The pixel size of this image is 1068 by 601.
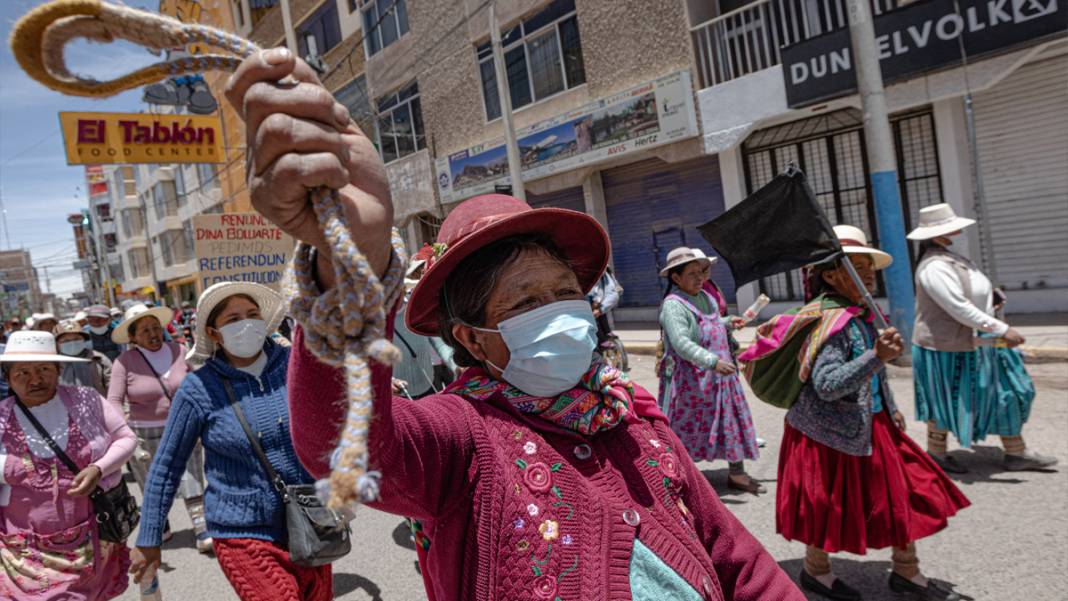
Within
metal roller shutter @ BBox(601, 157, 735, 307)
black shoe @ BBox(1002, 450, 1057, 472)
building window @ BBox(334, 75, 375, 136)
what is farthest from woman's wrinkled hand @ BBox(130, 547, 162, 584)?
building window @ BBox(334, 75, 375, 136)

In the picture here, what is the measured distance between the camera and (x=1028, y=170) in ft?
32.1

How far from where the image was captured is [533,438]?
1.59 metres

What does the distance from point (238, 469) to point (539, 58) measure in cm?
1405

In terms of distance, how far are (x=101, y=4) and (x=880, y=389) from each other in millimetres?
3733

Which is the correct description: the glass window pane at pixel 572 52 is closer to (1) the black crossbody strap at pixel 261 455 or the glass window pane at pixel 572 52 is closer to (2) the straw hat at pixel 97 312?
(2) the straw hat at pixel 97 312

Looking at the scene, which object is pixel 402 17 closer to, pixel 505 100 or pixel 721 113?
pixel 505 100

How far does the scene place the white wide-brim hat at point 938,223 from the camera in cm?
520

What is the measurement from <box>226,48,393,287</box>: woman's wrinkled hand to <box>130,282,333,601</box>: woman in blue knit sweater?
2313 millimetres

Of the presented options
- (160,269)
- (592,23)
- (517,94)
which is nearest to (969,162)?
(592,23)

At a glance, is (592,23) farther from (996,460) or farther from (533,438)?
(533,438)

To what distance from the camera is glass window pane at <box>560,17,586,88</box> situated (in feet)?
48.2

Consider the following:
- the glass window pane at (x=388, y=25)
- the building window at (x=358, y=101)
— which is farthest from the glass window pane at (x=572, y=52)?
the building window at (x=358, y=101)

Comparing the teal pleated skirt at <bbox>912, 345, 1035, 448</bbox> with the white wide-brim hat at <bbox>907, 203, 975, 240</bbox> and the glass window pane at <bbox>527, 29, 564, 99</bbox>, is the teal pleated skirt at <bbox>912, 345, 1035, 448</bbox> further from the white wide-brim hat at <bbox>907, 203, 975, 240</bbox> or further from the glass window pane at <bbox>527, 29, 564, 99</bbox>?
the glass window pane at <bbox>527, 29, 564, 99</bbox>

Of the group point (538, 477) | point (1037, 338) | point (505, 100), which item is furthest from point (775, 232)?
point (505, 100)
